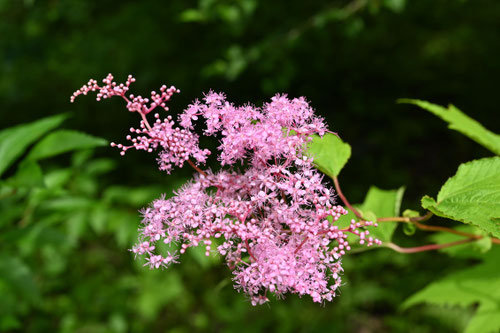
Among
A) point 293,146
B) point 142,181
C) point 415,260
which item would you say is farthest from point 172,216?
point 142,181

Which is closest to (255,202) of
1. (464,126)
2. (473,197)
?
(473,197)

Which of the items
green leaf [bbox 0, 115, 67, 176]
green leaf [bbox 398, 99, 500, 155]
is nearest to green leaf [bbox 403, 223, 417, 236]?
green leaf [bbox 398, 99, 500, 155]

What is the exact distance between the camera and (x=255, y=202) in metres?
1.21

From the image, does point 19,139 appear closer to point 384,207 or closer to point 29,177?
point 29,177

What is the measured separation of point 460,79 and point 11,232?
7.06m

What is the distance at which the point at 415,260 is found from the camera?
521cm

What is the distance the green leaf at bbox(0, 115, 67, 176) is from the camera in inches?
88.5

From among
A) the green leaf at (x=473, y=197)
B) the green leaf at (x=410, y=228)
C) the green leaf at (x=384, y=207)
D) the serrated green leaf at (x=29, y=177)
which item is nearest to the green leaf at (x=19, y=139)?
the serrated green leaf at (x=29, y=177)

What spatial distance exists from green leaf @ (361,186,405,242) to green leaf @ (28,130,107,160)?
1423 mm

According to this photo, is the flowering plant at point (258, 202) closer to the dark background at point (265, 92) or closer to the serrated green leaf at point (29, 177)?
the serrated green leaf at point (29, 177)

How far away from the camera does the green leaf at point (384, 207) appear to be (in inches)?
69.7

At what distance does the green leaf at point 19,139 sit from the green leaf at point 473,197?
1.95m

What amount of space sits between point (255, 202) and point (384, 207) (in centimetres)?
99

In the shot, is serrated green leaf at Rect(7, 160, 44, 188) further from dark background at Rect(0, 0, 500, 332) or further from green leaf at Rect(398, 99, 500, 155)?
green leaf at Rect(398, 99, 500, 155)
